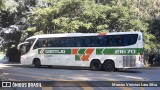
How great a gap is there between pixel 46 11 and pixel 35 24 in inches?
116

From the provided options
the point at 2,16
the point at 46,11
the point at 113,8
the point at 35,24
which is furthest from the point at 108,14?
the point at 2,16

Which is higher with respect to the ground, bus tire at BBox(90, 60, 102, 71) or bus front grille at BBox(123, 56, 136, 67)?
bus front grille at BBox(123, 56, 136, 67)

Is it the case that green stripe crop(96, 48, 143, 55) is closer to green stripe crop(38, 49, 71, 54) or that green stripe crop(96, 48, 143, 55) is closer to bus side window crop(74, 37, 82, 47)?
bus side window crop(74, 37, 82, 47)

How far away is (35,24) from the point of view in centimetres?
3422

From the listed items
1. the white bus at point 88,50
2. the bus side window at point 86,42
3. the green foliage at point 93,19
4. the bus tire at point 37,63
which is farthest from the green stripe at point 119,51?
the green foliage at point 93,19

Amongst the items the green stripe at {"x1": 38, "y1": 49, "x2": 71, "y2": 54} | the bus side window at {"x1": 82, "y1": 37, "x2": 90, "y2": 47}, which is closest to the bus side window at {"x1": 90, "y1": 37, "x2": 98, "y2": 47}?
the bus side window at {"x1": 82, "y1": 37, "x2": 90, "y2": 47}

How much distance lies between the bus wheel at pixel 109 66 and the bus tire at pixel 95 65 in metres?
0.39

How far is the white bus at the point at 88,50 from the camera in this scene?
21.3 m

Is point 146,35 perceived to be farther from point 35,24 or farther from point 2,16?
point 2,16

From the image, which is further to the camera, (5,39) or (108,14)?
(5,39)

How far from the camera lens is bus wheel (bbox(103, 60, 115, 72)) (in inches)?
863

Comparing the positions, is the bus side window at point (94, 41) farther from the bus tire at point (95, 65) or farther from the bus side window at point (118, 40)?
the bus side window at point (118, 40)

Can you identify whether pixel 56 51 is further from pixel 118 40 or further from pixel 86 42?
pixel 118 40

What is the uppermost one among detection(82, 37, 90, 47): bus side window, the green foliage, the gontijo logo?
the green foliage
